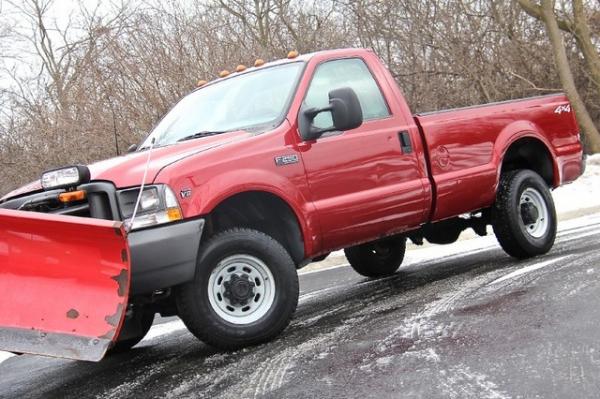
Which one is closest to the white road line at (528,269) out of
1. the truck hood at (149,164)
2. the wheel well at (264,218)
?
the wheel well at (264,218)

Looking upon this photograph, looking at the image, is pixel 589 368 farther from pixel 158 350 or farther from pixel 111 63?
pixel 111 63

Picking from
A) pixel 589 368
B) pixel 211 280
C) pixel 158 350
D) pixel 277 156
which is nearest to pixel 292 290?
pixel 211 280

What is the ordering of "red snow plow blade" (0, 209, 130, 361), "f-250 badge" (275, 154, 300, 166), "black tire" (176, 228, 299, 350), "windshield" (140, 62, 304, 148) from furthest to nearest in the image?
1. "windshield" (140, 62, 304, 148)
2. "f-250 badge" (275, 154, 300, 166)
3. "black tire" (176, 228, 299, 350)
4. "red snow plow blade" (0, 209, 130, 361)

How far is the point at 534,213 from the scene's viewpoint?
680 centimetres

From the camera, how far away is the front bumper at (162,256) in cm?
401

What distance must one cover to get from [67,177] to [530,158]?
16.0ft

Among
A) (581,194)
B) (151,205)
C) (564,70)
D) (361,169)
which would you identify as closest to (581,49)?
(564,70)

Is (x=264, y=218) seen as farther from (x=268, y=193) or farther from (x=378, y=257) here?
(x=378, y=257)

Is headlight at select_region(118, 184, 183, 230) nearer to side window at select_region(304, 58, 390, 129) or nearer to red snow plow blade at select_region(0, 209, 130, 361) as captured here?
red snow plow blade at select_region(0, 209, 130, 361)

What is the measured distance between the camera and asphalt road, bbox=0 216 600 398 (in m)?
3.37

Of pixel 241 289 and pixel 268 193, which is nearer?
pixel 241 289

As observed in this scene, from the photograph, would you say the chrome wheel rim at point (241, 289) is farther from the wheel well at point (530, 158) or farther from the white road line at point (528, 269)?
the wheel well at point (530, 158)

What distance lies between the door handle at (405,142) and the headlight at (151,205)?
216 centimetres

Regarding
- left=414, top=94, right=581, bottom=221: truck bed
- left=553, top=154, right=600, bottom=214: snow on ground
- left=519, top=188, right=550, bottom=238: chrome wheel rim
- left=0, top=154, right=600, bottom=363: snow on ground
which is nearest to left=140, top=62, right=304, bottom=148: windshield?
left=414, top=94, right=581, bottom=221: truck bed
